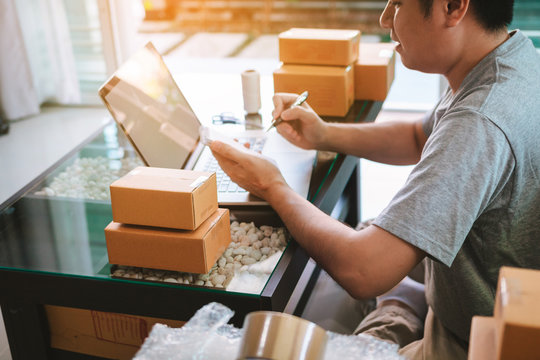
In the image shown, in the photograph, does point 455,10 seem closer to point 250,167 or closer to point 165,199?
point 250,167

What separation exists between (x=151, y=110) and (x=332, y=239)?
0.66m

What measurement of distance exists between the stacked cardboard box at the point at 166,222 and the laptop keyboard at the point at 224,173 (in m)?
0.26

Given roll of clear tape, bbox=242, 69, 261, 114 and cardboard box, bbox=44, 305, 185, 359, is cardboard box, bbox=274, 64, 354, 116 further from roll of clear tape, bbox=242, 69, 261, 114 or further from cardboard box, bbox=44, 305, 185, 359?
cardboard box, bbox=44, 305, 185, 359

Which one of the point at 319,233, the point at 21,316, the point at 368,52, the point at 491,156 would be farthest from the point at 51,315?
the point at 368,52

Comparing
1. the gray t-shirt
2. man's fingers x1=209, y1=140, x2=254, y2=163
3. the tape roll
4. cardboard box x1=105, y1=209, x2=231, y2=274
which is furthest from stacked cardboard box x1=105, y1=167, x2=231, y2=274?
the tape roll

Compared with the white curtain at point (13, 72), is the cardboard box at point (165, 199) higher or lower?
higher

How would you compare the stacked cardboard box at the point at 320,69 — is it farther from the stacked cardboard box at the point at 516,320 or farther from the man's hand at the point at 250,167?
the stacked cardboard box at the point at 516,320

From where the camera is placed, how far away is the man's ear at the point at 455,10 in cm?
109

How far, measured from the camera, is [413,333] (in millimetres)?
1395

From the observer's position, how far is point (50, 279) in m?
1.13

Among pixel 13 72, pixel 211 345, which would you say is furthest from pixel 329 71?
pixel 13 72

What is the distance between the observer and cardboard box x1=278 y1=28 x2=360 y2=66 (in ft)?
5.94

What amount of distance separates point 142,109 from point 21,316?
0.57 metres

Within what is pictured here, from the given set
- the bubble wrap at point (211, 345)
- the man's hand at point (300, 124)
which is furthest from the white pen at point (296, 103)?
the bubble wrap at point (211, 345)
